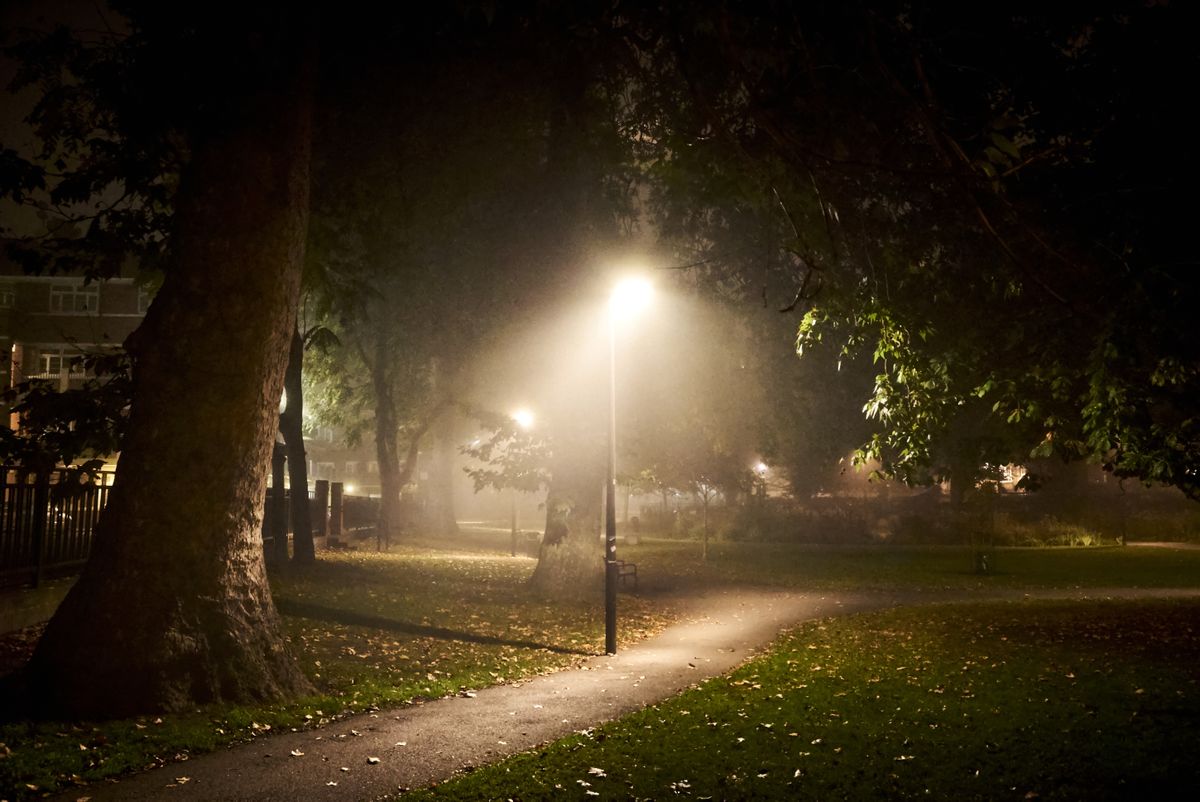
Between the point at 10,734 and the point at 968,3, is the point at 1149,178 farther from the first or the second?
the point at 10,734

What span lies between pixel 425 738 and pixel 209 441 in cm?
350

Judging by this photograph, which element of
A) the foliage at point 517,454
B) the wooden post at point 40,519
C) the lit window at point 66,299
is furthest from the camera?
the lit window at point 66,299

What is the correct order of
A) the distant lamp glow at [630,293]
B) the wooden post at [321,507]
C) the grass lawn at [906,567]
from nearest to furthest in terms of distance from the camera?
the distant lamp glow at [630,293] < the grass lawn at [906,567] < the wooden post at [321,507]

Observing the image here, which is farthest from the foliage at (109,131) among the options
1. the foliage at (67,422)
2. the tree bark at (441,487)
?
the tree bark at (441,487)

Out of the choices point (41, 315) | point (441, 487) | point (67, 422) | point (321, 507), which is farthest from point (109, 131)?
point (41, 315)

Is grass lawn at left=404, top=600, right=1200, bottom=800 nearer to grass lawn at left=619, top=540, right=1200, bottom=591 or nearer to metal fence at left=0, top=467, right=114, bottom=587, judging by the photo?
metal fence at left=0, top=467, right=114, bottom=587

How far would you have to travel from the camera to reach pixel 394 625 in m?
14.9

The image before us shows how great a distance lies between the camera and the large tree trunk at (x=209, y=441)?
8578mm

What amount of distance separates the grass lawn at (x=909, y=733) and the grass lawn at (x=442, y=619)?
41 centimetres

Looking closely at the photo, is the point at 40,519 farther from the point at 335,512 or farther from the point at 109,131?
the point at 335,512

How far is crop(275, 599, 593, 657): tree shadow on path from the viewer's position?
14.3 metres

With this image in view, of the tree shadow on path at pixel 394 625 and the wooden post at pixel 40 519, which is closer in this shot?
the wooden post at pixel 40 519

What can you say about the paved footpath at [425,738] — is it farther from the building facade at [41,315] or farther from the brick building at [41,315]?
the brick building at [41,315]

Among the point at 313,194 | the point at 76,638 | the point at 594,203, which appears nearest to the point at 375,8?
the point at 313,194
